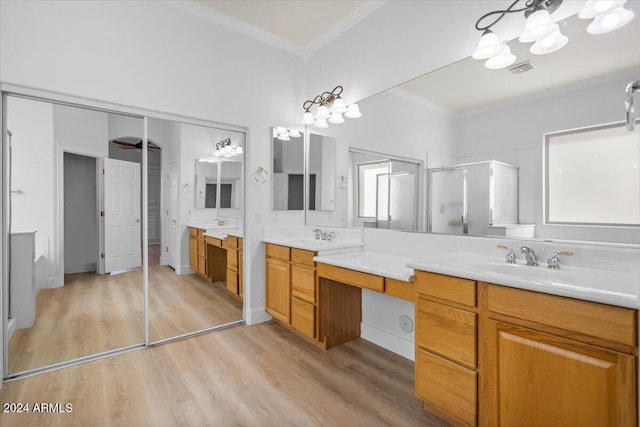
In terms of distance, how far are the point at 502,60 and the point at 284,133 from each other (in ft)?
6.89

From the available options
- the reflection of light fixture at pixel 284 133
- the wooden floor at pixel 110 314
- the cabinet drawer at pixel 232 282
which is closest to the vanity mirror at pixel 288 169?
the reflection of light fixture at pixel 284 133

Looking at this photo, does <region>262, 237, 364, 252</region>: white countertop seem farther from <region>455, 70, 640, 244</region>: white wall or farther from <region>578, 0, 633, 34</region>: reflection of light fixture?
<region>578, 0, 633, 34</region>: reflection of light fixture

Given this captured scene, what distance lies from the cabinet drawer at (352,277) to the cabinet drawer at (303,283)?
0.41 ft

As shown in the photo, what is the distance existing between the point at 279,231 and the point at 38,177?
1.99 meters

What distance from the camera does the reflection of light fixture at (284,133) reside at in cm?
323

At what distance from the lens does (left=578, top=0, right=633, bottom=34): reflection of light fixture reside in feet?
4.65

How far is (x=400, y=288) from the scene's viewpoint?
1.86 metres

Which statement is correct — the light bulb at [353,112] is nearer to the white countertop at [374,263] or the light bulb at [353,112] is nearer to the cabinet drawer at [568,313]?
the white countertop at [374,263]

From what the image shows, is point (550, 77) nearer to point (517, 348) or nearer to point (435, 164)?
point (435, 164)

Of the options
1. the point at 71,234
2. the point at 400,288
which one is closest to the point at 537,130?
the point at 400,288

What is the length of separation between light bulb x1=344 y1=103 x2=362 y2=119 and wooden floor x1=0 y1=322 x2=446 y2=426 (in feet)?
6.84

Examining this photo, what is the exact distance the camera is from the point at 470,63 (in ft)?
6.53

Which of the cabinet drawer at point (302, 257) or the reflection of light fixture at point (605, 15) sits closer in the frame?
the reflection of light fixture at point (605, 15)

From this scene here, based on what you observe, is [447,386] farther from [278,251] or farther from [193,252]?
[193,252]
